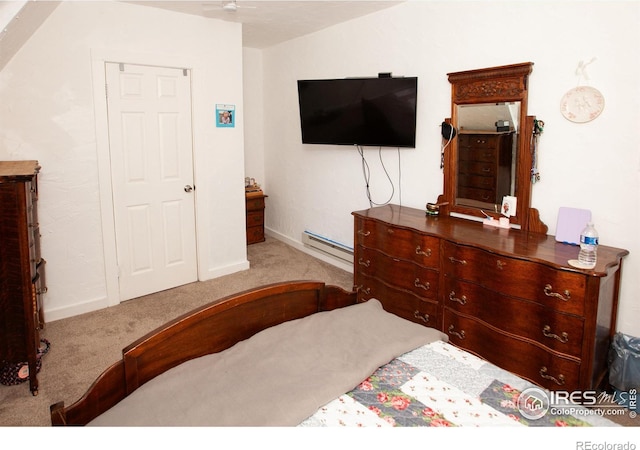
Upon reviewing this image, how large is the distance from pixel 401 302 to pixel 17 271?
2402mm

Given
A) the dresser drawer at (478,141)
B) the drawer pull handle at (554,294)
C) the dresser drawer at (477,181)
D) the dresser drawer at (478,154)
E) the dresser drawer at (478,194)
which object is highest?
the dresser drawer at (478,141)

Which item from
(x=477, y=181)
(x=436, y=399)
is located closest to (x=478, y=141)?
(x=477, y=181)

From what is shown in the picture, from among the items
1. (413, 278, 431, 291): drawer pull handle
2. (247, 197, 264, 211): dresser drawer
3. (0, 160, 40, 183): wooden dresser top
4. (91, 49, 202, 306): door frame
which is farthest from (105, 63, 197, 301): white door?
(413, 278, 431, 291): drawer pull handle

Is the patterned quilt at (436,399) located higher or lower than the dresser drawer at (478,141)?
lower

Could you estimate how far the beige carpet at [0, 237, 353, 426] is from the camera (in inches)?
98.5

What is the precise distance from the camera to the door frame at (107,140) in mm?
3496

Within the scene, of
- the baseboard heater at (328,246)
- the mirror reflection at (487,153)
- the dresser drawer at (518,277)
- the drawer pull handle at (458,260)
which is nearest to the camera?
the dresser drawer at (518,277)

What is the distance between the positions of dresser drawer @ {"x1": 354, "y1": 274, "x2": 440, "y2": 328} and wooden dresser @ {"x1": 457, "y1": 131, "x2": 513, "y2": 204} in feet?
2.85

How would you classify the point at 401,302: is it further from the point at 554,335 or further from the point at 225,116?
the point at 225,116

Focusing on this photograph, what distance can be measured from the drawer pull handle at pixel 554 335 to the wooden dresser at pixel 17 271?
9.25ft

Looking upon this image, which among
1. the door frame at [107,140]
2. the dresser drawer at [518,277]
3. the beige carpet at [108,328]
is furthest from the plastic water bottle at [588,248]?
the door frame at [107,140]

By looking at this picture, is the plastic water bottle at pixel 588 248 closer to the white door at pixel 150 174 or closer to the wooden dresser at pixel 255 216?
the white door at pixel 150 174

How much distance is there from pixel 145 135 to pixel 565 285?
334 cm

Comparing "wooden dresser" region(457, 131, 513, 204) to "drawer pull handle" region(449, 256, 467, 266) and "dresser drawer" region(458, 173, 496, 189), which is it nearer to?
"dresser drawer" region(458, 173, 496, 189)
